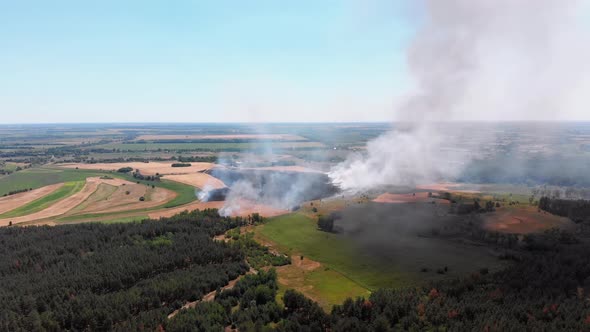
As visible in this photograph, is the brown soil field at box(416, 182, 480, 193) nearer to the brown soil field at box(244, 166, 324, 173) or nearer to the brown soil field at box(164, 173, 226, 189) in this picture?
the brown soil field at box(244, 166, 324, 173)

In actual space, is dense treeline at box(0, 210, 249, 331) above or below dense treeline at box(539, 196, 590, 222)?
below

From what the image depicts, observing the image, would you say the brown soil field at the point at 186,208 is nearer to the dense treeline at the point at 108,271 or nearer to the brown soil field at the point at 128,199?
the brown soil field at the point at 128,199

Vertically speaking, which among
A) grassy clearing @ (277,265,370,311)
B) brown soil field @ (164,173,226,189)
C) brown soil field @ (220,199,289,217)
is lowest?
grassy clearing @ (277,265,370,311)

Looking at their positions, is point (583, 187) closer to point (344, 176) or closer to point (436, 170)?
point (436, 170)

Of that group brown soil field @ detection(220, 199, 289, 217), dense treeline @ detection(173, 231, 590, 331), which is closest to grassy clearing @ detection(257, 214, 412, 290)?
brown soil field @ detection(220, 199, 289, 217)

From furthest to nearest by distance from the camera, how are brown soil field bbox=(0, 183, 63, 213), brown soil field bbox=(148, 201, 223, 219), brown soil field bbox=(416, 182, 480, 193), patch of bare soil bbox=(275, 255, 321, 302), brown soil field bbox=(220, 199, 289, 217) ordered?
brown soil field bbox=(416, 182, 480, 193) → brown soil field bbox=(0, 183, 63, 213) → brown soil field bbox=(148, 201, 223, 219) → brown soil field bbox=(220, 199, 289, 217) → patch of bare soil bbox=(275, 255, 321, 302)

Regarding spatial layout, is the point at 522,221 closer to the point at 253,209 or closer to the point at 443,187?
the point at 443,187
